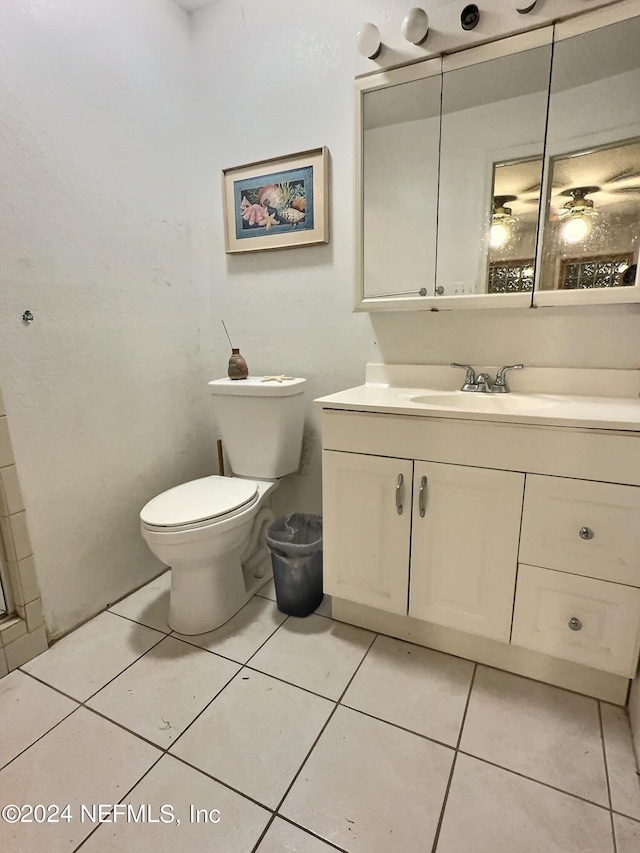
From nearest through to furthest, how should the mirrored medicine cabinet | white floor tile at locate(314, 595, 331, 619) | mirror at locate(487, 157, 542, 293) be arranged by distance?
the mirrored medicine cabinet, mirror at locate(487, 157, 542, 293), white floor tile at locate(314, 595, 331, 619)

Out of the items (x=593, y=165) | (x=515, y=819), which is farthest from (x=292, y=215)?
(x=515, y=819)

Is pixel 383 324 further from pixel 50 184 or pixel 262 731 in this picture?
pixel 262 731

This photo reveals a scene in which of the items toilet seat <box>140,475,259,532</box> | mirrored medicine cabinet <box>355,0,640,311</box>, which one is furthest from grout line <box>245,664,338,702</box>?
mirrored medicine cabinet <box>355,0,640,311</box>

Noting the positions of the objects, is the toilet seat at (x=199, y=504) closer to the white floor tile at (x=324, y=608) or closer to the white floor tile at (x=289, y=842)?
the white floor tile at (x=324, y=608)

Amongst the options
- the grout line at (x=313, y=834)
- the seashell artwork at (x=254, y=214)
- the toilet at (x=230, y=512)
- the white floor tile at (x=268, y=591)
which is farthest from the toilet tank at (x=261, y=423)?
the grout line at (x=313, y=834)

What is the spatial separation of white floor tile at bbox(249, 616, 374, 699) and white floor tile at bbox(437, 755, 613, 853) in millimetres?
382

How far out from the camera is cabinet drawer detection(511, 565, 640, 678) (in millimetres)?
1052

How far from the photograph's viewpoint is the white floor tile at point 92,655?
125cm

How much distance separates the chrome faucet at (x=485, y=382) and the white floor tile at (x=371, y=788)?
1.02m

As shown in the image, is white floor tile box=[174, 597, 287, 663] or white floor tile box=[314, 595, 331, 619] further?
white floor tile box=[314, 595, 331, 619]

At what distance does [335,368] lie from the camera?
5.63 feet

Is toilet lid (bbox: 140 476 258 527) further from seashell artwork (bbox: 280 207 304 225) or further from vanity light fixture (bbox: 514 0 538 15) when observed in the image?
vanity light fixture (bbox: 514 0 538 15)

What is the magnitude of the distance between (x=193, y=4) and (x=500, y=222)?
1503mm

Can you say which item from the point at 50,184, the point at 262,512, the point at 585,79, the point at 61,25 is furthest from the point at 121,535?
the point at 585,79
